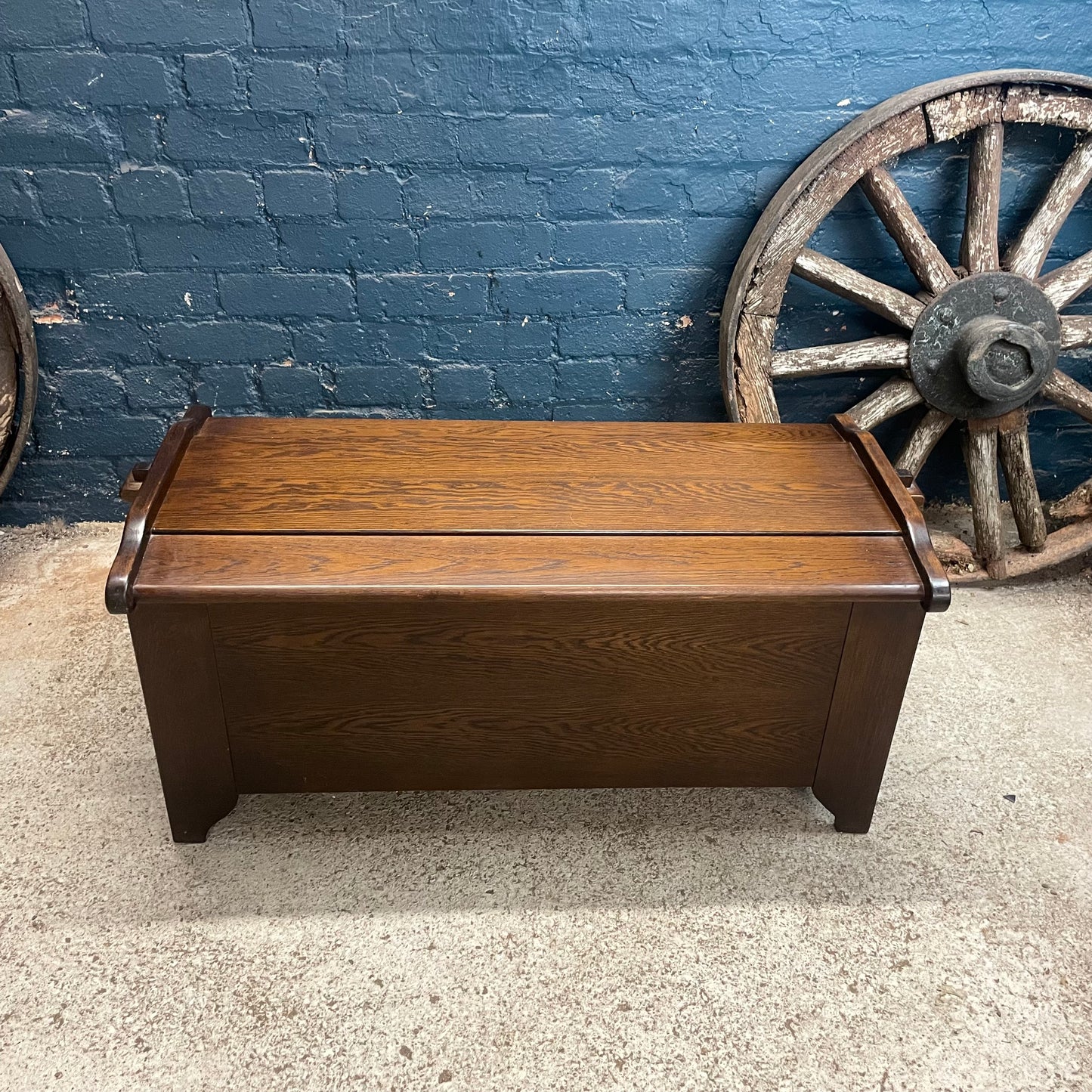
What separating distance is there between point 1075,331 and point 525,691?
1.73m

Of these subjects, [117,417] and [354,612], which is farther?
[117,417]

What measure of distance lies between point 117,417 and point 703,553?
1714 millimetres

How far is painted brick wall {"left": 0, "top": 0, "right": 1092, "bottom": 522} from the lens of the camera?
6.64ft

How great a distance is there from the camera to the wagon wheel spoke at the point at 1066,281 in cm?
225

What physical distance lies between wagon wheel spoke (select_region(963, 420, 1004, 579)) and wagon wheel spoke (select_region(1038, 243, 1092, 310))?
0.34 m

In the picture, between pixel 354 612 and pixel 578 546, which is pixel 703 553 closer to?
pixel 578 546

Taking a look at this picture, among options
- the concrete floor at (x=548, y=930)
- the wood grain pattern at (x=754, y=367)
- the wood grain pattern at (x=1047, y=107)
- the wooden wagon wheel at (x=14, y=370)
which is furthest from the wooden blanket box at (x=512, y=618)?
the wood grain pattern at (x=1047, y=107)

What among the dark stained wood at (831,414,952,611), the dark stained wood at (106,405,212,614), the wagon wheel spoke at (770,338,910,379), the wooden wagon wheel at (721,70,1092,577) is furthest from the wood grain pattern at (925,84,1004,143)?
the dark stained wood at (106,405,212,614)

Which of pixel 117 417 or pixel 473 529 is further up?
pixel 473 529

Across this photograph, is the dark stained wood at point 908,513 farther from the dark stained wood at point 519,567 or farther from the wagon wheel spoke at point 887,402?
the wagon wheel spoke at point 887,402

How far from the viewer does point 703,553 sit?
1487 millimetres

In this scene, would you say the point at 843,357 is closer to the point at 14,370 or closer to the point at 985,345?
the point at 985,345

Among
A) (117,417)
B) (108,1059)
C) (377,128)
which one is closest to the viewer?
→ (108,1059)

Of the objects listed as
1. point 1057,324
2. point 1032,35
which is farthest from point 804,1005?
point 1032,35
